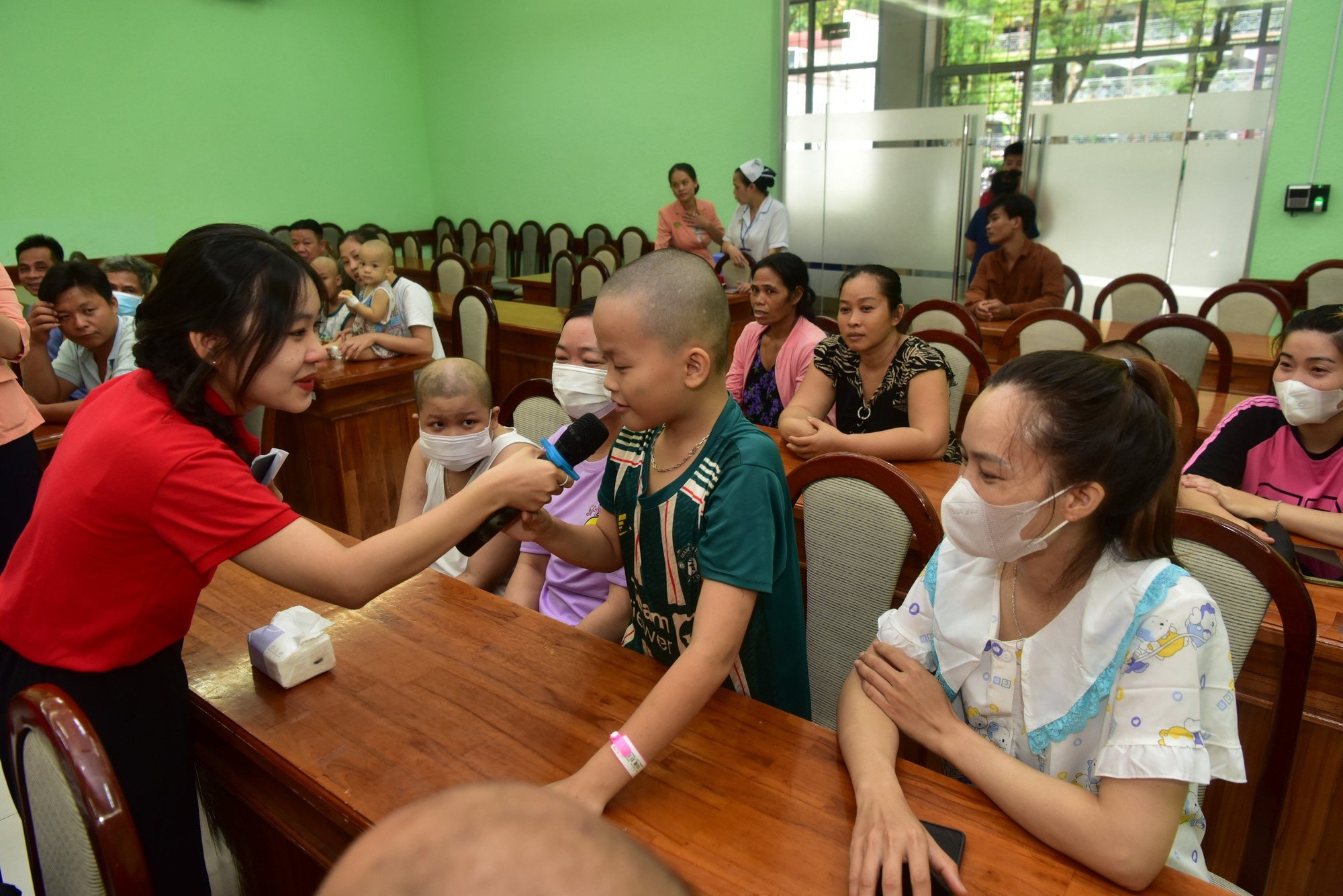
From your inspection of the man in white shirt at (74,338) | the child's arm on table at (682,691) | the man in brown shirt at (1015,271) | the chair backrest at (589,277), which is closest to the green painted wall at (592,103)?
the chair backrest at (589,277)

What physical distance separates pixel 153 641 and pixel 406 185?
9434mm

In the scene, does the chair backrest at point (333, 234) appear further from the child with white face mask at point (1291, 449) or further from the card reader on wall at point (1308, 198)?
the child with white face mask at point (1291, 449)

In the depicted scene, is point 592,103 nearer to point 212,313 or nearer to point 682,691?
point 212,313

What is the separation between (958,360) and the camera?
10.3 ft

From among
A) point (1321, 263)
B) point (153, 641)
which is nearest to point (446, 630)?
point (153, 641)

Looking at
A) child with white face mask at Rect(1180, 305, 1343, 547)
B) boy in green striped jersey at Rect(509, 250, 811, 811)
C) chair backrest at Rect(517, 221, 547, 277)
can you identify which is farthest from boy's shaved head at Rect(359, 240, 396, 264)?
chair backrest at Rect(517, 221, 547, 277)

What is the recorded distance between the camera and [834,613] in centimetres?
175

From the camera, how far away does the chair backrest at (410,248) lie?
919cm

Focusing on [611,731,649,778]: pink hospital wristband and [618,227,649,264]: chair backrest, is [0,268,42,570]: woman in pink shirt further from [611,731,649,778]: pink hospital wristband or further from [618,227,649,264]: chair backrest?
[618,227,649,264]: chair backrest

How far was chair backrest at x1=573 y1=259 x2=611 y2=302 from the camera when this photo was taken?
592 centimetres

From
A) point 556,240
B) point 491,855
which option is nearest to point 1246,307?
point 491,855

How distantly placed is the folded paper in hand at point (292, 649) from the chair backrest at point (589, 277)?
4.69 metres

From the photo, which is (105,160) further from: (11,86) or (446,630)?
(446,630)

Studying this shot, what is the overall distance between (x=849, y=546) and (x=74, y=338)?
301 cm
